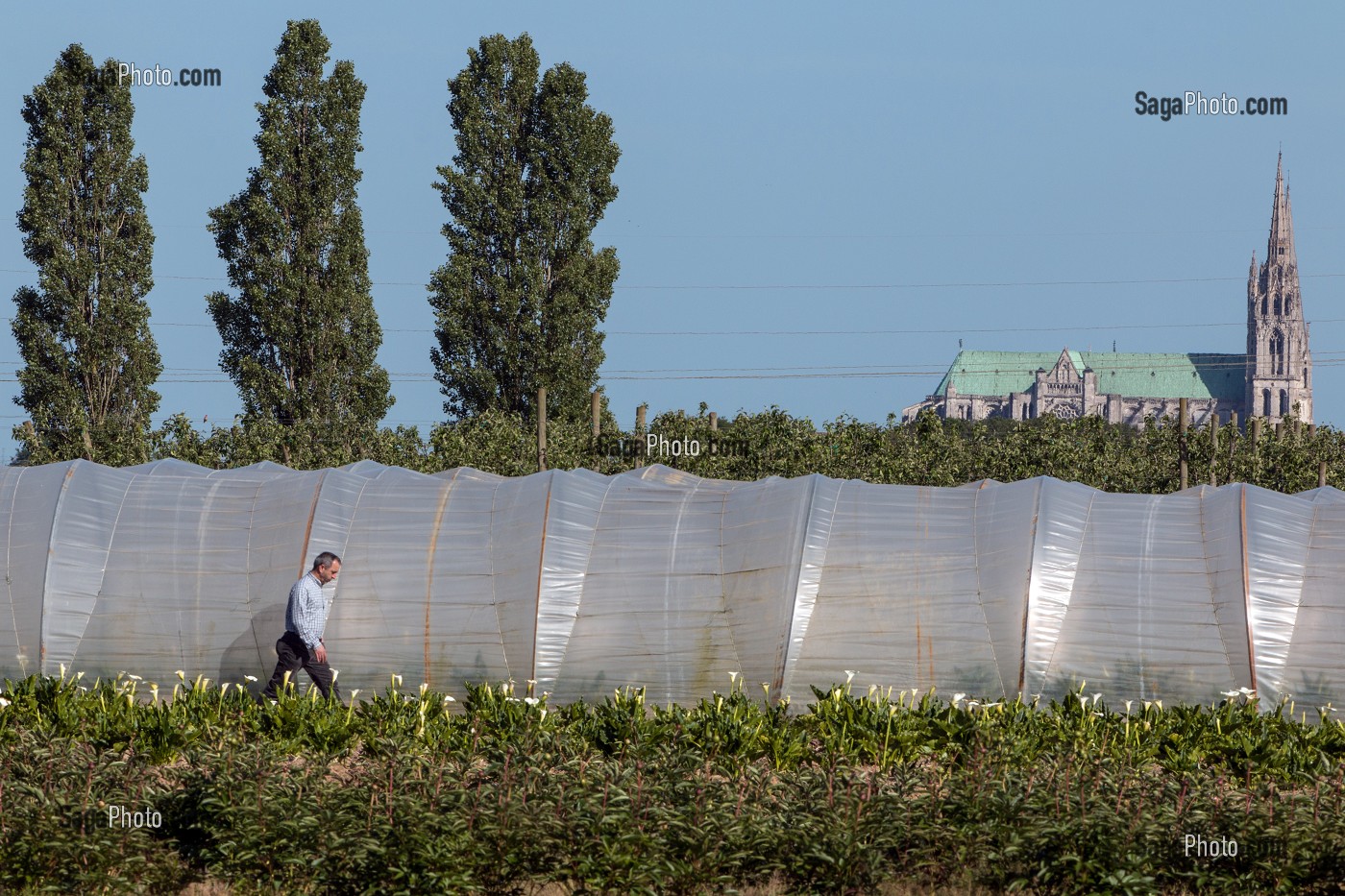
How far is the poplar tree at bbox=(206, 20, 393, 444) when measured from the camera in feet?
133

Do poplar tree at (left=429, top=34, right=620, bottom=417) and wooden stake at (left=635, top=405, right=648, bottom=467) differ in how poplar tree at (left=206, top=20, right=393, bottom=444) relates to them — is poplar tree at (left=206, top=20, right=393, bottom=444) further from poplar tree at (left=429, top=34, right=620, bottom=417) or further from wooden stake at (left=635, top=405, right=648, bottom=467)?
wooden stake at (left=635, top=405, right=648, bottom=467)

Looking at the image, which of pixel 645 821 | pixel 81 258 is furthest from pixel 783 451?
pixel 645 821

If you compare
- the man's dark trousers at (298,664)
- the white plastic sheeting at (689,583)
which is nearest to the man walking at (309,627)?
the man's dark trousers at (298,664)

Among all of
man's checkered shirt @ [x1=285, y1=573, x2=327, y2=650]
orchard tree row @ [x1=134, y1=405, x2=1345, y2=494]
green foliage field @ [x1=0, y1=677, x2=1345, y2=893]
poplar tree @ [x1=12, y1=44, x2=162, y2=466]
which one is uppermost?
poplar tree @ [x1=12, y1=44, x2=162, y2=466]

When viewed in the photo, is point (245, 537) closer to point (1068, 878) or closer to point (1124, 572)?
point (1124, 572)

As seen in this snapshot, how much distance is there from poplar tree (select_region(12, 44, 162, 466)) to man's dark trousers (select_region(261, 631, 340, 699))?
25.2 m

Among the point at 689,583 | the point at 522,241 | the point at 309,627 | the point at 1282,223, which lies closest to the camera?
the point at 309,627

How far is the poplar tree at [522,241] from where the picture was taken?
44156 mm

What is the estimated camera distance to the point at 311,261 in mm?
41094

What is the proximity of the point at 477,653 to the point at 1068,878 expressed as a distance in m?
8.30

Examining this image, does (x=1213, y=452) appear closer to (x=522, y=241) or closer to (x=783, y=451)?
(x=783, y=451)

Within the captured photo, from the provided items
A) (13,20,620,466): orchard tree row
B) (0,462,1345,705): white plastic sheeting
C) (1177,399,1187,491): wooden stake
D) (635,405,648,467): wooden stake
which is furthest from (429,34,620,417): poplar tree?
(0,462,1345,705): white plastic sheeting

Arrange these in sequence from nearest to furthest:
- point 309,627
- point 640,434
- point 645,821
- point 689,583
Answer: point 645,821, point 309,627, point 689,583, point 640,434

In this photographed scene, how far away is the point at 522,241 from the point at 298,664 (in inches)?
1198
